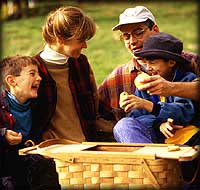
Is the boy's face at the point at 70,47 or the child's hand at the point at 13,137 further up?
the boy's face at the point at 70,47

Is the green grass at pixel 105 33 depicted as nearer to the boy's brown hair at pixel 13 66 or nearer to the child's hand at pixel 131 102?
the boy's brown hair at pixel 13 66

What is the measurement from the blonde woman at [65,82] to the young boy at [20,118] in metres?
0.11

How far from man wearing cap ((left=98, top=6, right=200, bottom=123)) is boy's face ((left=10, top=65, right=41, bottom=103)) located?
21.1 inches

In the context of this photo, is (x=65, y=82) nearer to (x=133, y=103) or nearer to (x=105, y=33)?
(x=133, y=103)

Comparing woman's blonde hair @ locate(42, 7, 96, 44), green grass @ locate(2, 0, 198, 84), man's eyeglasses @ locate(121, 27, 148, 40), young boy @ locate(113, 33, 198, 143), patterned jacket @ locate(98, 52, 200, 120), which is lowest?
green grass @ locate(2, 0, 198, 84)

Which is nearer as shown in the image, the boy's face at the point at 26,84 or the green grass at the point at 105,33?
the boy's face at the point at 26,84

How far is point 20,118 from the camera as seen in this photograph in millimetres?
3654

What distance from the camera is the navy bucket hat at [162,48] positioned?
11.5ft

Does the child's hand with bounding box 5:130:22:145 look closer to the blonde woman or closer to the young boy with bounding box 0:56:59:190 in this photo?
the young boy with bounding box 0:56:59:190

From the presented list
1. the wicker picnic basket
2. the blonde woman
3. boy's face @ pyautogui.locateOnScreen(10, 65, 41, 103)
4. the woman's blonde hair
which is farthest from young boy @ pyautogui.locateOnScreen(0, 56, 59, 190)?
the wicker picnic basket

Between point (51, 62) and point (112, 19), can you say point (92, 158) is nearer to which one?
point (51, 62)

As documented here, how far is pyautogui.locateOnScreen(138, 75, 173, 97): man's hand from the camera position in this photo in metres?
3.33

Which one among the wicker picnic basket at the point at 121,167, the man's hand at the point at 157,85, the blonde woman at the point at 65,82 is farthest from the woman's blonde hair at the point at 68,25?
the wicker picnic basket at the point at 121,167

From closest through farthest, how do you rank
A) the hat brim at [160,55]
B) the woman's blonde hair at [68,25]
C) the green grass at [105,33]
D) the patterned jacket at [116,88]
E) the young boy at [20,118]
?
the hat brim at [160,55] < the young boy at [20,118] < the woman's blonde hair at [68,25] < the patterned jacket at [116,88] < the green grass at [105,33]
